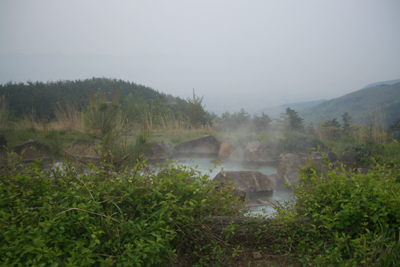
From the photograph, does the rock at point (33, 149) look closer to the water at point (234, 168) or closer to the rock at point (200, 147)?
the water at point (234, 168)

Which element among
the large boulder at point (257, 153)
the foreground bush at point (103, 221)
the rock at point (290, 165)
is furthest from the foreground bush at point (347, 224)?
the large boulder at point (257, 153)

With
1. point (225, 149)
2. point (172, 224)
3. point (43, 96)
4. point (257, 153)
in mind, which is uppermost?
point (43, 96)

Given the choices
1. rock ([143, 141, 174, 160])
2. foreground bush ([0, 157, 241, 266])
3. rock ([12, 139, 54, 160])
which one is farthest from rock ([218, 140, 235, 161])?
foreground bush ([0, 157, 241, 266])

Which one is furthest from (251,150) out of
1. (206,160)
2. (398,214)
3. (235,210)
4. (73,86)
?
(73,86)

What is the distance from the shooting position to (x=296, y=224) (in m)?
1.83

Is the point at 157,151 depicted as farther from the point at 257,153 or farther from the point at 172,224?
the point at 172,224

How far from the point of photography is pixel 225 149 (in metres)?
7.58

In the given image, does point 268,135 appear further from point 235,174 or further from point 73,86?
point 73,86

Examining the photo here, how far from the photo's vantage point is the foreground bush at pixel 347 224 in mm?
1451

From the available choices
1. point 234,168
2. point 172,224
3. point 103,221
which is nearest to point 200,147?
point 234,168

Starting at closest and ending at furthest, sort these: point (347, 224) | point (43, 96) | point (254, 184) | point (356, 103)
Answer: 1. point (347, 224)
2. point (254, 184)
3. point (43, 96)
4. point (356, 103)

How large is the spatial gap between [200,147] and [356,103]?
35.1 ft

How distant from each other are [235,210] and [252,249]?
1.19 ft

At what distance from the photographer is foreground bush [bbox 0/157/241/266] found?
4.34 feet
